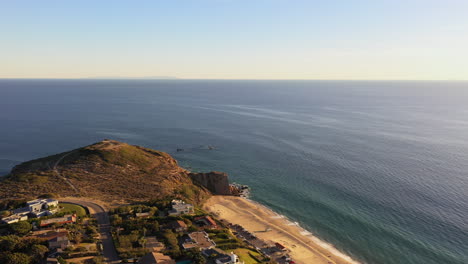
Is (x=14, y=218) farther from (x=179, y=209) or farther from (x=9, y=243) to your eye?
(x=179, y=209)

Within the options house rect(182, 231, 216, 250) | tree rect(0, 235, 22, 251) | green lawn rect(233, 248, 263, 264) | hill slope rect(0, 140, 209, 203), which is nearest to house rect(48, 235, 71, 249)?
tree rect(0, 235, 22, 251)

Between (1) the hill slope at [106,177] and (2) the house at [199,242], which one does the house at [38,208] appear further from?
(2) the house at [199,242]

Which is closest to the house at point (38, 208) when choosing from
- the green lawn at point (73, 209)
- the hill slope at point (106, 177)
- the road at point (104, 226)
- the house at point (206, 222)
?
the green lawn at point (73, 209)

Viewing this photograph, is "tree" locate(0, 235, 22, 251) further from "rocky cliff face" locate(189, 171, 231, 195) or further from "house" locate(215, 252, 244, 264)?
"rocky cliff face" locate(189, 171, 231, 195)

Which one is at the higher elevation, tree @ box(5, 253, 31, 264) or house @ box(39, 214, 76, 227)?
tree @ box(5, 253, 31, 264)

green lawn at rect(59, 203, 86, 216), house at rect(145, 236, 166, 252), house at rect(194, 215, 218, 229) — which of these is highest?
green lawn at rect(59, 203, 86, 216)
